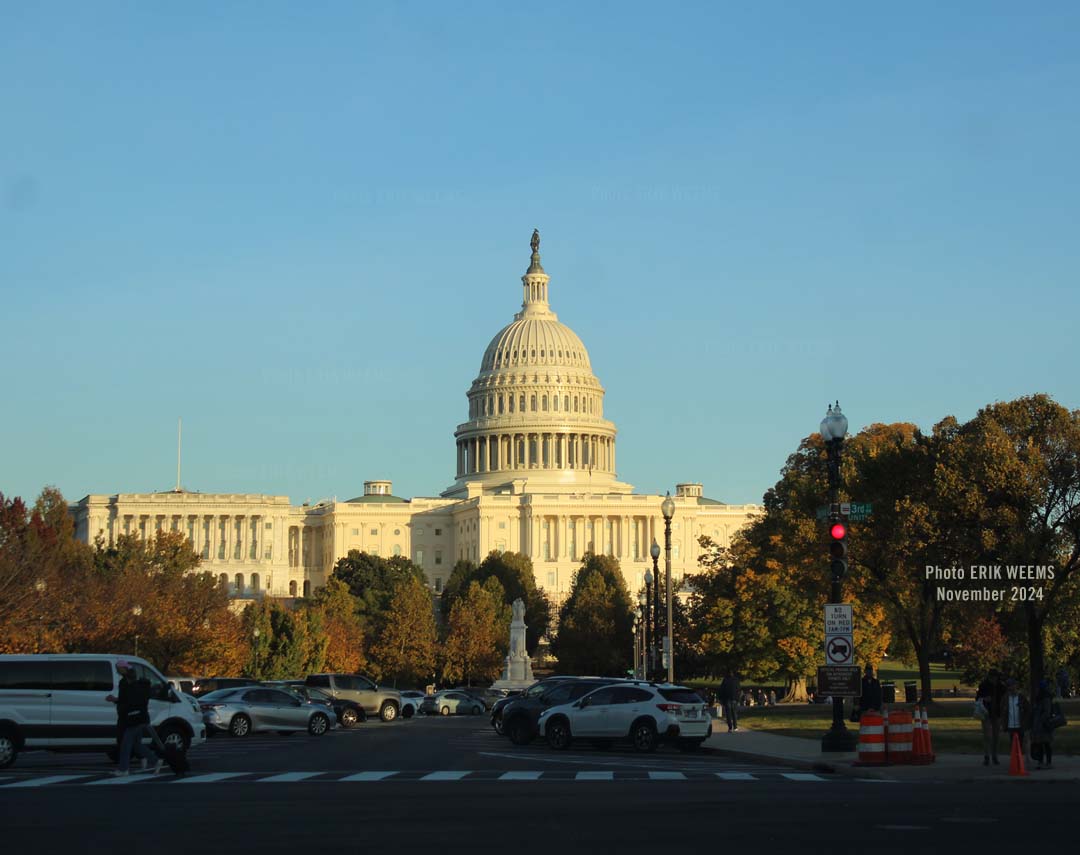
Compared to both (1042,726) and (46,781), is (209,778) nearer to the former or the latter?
(46,781)

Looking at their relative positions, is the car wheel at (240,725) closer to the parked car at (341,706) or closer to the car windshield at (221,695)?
the car windshield at (221,695)

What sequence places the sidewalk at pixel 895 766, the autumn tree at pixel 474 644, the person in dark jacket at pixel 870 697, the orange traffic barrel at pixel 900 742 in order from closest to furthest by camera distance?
the sidewalk at pixel 895 766
the orange traffic barrel at pixel 900 742
the person in dark jacket at pixel 870 697
the autumn tree at pixel 474 644

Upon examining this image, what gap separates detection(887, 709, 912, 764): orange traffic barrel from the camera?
33.2 m

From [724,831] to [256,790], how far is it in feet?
31.8

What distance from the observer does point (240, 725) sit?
51.9 metres

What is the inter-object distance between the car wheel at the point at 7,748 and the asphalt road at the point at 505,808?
824mm

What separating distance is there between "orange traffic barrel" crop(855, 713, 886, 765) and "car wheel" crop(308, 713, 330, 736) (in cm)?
2331

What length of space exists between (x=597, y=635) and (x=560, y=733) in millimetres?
91878

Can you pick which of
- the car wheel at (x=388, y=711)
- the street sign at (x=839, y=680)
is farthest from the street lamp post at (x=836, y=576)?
the car wheel at (x=388, y=711)

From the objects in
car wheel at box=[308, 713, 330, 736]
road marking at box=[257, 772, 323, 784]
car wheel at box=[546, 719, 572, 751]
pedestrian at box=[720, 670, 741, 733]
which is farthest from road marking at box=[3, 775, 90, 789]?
pedestrian at box=[720, 670, 741, 733]

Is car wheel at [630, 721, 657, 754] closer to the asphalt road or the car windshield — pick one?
the asphalt road

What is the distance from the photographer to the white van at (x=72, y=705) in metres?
35.8


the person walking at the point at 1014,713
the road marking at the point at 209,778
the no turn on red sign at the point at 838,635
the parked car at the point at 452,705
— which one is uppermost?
the no turn on red sign at the point at 838,635

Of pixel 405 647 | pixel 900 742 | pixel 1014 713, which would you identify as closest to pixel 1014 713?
pixel 1014 713
